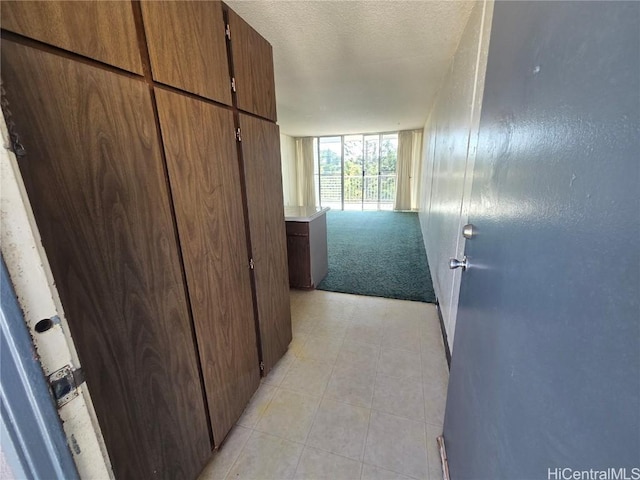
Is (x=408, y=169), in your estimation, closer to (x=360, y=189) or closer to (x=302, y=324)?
(x=360, y=189)

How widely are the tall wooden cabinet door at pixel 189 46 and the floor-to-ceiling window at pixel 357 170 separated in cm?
717

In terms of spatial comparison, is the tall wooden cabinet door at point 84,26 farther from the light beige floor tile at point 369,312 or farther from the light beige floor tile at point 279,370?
the light beige floor tile at point 369,312

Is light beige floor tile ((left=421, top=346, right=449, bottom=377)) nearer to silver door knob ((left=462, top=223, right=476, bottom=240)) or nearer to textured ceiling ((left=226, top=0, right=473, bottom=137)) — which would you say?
silver door knob ((left=462, top=223, right=476, bottom=240))

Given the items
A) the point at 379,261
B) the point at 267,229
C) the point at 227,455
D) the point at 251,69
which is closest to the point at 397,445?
the point at 227,455

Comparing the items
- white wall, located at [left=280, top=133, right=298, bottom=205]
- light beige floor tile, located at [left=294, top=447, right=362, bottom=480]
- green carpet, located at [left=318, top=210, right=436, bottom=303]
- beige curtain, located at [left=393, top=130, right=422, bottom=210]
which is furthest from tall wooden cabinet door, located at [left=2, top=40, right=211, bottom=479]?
beige curtain, located at [left=393, top=130, right=422, bottom=210]

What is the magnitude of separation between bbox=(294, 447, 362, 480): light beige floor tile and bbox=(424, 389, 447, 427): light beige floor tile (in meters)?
0.47

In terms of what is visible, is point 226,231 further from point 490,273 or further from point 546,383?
point 546,383

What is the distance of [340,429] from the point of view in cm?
138

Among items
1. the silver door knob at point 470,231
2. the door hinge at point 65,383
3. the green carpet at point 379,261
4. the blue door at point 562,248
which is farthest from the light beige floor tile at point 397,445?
the green carpet at point 379,261

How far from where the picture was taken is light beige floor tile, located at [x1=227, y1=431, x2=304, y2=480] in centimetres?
118

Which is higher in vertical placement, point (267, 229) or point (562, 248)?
point (562, 248)

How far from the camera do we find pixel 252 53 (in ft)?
4.36

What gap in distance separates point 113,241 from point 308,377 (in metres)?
1.44

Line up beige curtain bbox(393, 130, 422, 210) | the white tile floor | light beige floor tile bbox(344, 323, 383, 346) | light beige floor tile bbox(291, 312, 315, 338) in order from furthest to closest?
1. beige curtain bbox(393, 130, 422, 210)
2. light beige floor tile bbox(291, 312, 315, 338)
3. light beige floor tile bbox(344, 323, 383, 346)
4. the white tile floor
